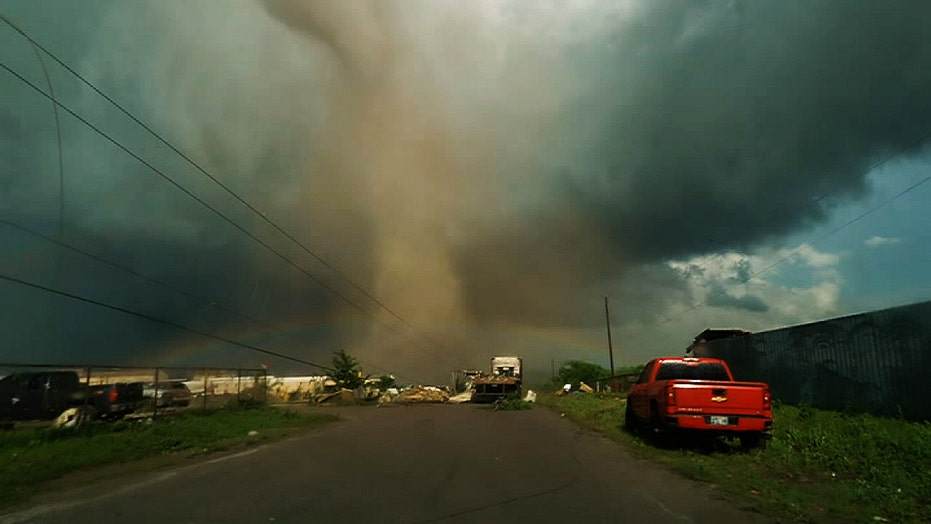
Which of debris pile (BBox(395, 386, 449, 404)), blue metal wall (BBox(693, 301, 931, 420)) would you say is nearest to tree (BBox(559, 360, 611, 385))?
debris pile (BBox(395, 386, 449, 404))

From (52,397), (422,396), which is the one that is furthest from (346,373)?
(52,397)

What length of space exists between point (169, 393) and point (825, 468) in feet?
65.6

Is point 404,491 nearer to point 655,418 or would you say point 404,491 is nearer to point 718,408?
point 718,408

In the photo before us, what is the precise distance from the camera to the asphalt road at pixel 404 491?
7516mm

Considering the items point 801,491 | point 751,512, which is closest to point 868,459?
point 801,491

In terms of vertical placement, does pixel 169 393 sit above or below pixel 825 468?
above

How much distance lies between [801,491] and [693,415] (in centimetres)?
463

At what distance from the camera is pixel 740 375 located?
2839cm

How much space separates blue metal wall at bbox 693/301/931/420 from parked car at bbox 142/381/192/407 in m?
20.5

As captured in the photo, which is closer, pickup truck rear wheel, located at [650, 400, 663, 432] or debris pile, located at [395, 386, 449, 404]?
pickup truck rear wheel, located at [650, 400, 663, 432]

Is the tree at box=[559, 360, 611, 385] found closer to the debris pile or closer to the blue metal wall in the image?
the debris pile

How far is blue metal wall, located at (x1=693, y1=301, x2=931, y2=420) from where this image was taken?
51.1 feet

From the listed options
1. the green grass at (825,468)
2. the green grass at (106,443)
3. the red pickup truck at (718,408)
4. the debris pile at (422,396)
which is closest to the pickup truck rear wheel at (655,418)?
the red pickup truck at (718,408)

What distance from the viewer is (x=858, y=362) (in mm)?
18078
